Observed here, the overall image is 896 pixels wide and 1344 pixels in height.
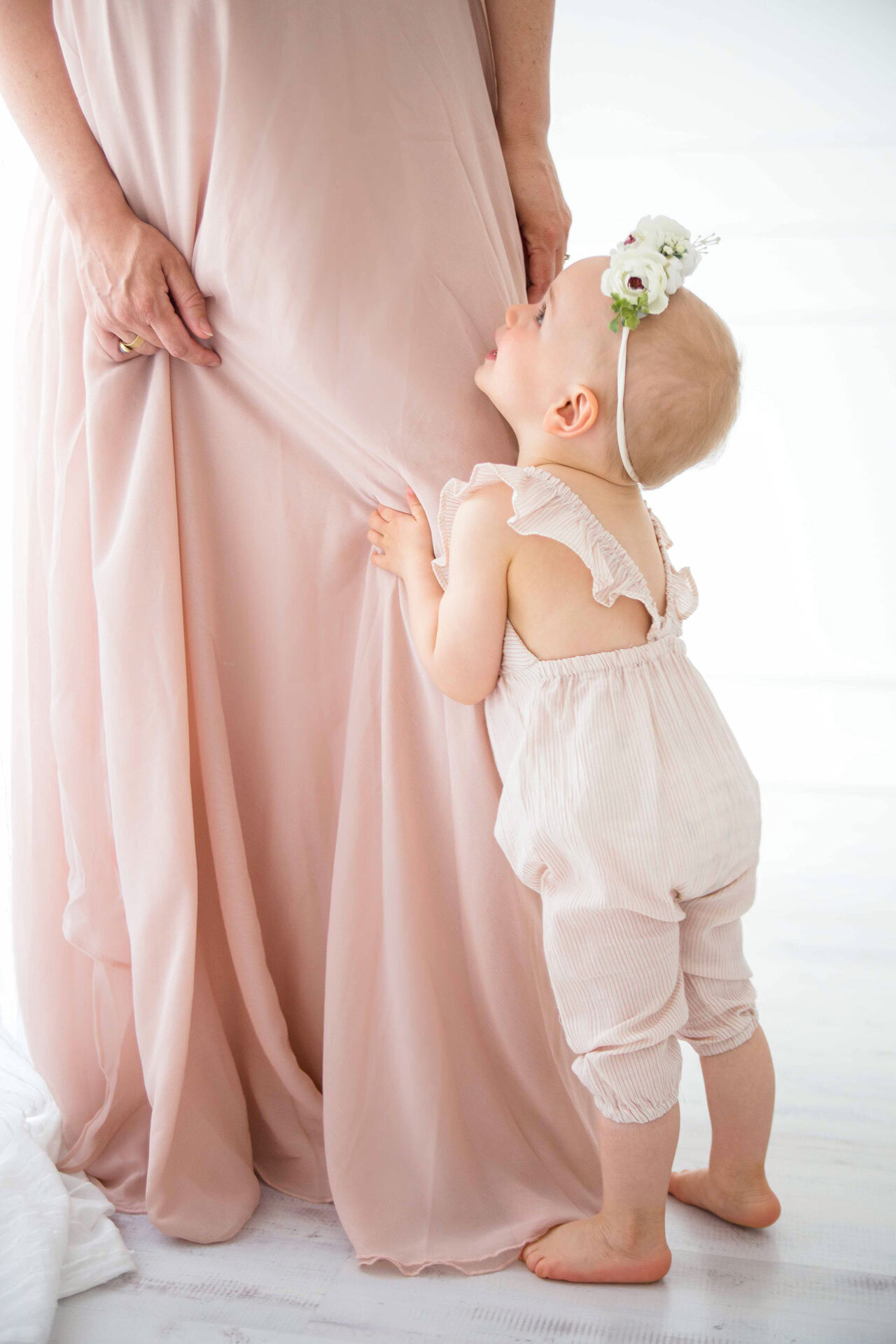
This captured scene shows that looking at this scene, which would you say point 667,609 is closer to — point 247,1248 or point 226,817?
point 226,817

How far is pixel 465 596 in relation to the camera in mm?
1031

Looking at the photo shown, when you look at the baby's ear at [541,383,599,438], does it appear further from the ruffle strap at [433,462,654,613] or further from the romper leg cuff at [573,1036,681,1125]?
the romper leg cuff at [573,1036,681,1125]

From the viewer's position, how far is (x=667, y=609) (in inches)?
44.1

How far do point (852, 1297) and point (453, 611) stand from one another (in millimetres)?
766

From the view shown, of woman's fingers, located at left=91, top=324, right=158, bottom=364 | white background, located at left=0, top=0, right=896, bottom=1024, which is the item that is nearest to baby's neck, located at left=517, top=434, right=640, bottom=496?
woman's fingers, located at left=91, top=324, right=158, bottom=364

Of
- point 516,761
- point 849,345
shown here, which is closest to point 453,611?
point 516,761

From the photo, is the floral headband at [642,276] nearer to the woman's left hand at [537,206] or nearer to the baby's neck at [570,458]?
the baby's neck at [570,458]

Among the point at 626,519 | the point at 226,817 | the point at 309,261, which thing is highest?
the point at 309,261

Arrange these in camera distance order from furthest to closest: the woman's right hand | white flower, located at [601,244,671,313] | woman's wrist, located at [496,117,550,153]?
woman's wrist, located at [496,117,550,153]
the woman's right hand
white flower, located at [601,244,671,313]

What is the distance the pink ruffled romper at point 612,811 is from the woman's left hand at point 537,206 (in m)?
0.36

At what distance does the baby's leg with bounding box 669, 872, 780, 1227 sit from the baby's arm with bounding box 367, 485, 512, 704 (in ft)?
1.09

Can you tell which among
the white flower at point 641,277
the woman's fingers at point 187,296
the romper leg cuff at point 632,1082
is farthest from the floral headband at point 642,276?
the romper leg cuff at point 632,1082

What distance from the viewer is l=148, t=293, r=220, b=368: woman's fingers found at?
107 cm

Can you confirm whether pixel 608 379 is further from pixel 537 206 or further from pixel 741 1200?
pixel 741 1200
